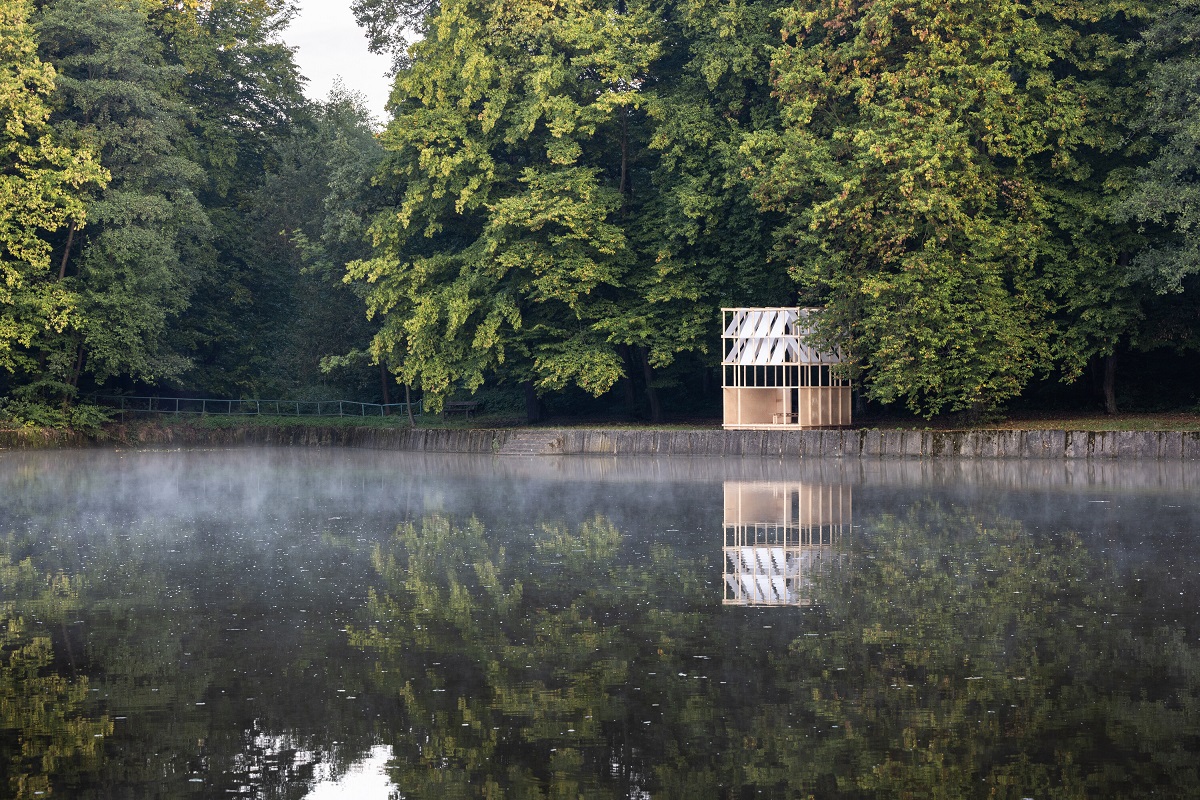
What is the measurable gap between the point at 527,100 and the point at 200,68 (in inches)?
736

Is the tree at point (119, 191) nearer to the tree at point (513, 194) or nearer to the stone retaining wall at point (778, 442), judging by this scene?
the stone retaining wall at point (778, 442)

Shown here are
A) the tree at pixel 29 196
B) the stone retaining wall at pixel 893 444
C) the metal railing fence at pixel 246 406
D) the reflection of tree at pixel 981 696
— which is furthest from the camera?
the metal railing fence at pixel 246 406

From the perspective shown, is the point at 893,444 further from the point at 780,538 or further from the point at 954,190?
the point at 780,538

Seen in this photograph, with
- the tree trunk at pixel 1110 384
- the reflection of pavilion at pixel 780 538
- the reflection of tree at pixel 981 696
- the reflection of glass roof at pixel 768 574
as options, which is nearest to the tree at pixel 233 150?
the tree trunk at pixel 1110 384

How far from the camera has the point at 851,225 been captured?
133 ft

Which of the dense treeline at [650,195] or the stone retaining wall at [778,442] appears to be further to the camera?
the dense treeline at [650,195]

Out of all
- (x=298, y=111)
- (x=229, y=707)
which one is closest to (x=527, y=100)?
(x=298, y=111)

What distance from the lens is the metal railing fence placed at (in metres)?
58.8

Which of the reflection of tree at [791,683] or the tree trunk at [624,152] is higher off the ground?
the tree trunk at [624,152]

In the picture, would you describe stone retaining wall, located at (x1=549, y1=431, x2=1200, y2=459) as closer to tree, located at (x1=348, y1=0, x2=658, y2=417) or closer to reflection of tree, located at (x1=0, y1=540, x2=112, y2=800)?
tree, located at (x1=348, y1=0, x2=658, y2=417)

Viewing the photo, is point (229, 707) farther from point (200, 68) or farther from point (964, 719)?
point (200, 68)

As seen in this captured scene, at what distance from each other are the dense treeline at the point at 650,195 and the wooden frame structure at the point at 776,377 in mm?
1189

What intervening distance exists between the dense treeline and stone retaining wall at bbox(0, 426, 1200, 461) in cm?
185

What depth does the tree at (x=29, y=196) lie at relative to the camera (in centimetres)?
4825
